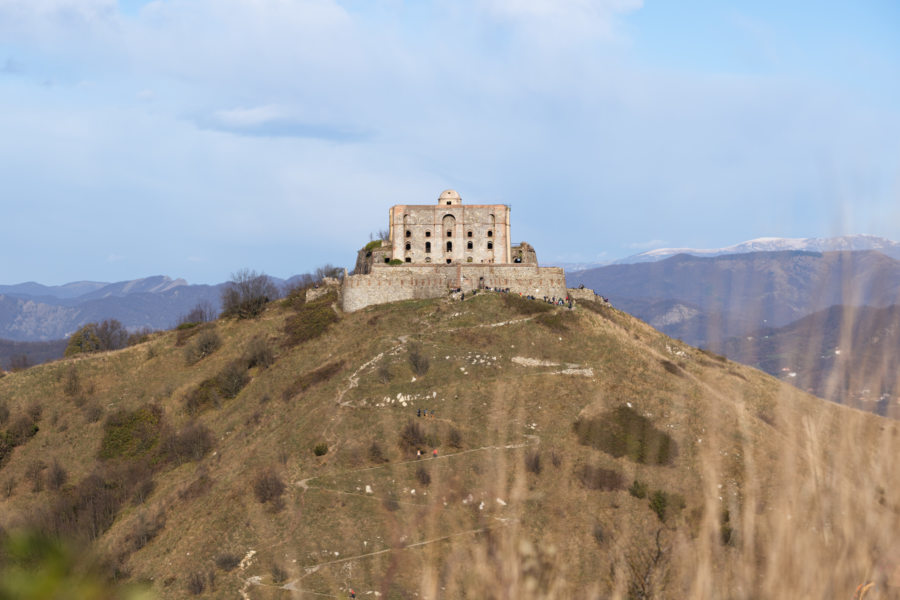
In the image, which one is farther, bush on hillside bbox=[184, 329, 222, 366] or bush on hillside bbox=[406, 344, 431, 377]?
bush on hillside bbox=[184, 329, 222, 366]

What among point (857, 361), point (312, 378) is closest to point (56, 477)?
point (312, 378)

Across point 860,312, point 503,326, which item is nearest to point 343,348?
point 503,326

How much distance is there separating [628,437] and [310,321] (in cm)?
4909

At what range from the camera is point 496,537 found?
49625mm

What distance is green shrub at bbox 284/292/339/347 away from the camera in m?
89.6

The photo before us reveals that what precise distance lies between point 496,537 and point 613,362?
96.2 feet

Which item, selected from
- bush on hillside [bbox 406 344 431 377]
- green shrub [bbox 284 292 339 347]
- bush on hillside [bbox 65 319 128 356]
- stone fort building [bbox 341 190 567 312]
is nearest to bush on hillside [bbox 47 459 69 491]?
green shrub [bbox 284 292 339 347]

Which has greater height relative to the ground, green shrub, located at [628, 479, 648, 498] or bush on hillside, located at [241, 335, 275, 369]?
bush on hillside, located at [241, 335, 275, 369]

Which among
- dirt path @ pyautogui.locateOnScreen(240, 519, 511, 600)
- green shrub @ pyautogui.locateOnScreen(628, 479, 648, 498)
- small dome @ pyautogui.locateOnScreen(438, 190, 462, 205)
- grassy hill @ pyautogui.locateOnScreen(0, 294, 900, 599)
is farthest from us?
small dome @ pyautogui.locateOnScreen(438, 190, 462, 205)

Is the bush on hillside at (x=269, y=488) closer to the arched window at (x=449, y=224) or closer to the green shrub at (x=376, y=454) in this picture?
the green shrub at (x=376, y=454)

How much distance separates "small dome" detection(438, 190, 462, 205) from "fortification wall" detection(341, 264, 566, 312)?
19376 millimetres

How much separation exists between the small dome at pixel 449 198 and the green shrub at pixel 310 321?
24.2 metres

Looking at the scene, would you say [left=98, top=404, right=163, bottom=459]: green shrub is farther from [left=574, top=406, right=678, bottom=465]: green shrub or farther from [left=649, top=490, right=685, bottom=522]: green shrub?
[left=649, top=490, right=685, bottom=522]: green shrub

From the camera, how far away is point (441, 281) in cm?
9144
